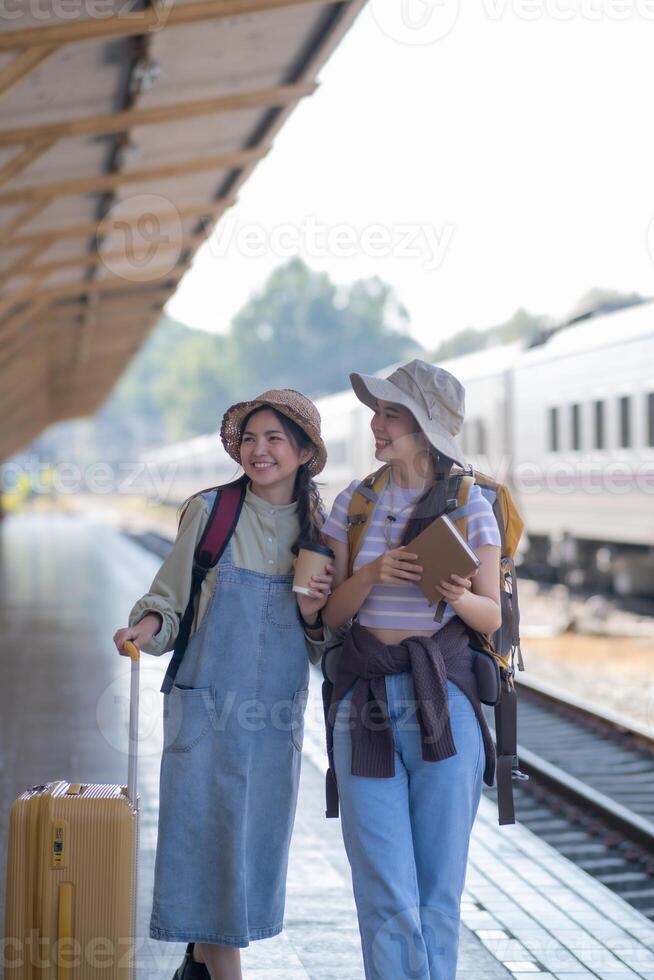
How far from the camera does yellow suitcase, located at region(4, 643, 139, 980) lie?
10.4 ft

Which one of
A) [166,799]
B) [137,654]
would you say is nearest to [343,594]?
[137,654]

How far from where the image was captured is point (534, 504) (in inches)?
723

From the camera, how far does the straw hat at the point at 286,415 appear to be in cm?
347

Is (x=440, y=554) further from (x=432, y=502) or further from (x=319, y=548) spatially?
(x=319, y=548)

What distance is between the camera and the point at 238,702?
3.38m

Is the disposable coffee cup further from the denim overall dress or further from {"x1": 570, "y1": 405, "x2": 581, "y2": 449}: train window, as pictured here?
{"x1": 570, "y1": 405, "x2": 581, "y2": 449}: train window

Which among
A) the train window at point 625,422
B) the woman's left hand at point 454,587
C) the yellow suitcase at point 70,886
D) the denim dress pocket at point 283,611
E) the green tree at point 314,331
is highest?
the green tree at point 314,331

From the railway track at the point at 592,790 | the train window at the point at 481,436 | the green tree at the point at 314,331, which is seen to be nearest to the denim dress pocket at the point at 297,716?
the railway track at the point at 592,790

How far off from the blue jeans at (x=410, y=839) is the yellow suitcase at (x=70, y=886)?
57cm

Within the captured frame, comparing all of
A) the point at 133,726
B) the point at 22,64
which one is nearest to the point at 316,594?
the point at 133,726

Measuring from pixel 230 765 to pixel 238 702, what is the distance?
16 cm

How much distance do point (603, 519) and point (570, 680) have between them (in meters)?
4.91

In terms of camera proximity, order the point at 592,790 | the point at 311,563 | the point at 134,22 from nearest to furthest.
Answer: the point at 311,563
the point at 134,22
the point at 592,790

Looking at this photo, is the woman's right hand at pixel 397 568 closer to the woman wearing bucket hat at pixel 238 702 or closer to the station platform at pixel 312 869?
the woman wearing bucket hat at pixel 238 702
